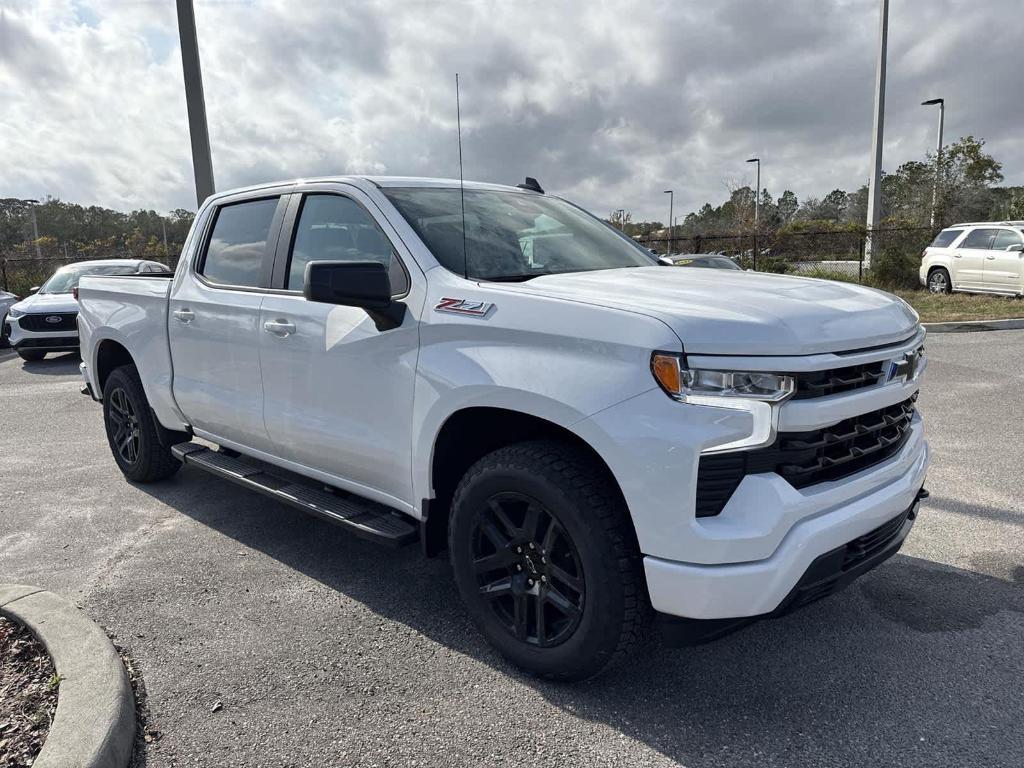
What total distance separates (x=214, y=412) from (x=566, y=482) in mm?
2549

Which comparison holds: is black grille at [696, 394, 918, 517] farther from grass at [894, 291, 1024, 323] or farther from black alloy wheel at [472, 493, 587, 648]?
grass at [894, 291, 1024, 323]

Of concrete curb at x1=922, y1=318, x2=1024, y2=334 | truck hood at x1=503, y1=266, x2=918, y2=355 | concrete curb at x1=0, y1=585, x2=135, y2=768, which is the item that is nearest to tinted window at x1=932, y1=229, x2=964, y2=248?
concrete curb at x1=922, y1=318, x2=1024, y2=334

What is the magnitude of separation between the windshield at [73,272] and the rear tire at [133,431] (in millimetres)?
7752

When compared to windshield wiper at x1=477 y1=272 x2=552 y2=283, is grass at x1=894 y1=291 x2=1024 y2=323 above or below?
below

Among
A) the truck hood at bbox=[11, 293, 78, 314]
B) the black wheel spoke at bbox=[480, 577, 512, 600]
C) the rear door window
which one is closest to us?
the black wheel spoke at bbox=[480, 577, 512, 600]

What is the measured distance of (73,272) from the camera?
44.3 feet

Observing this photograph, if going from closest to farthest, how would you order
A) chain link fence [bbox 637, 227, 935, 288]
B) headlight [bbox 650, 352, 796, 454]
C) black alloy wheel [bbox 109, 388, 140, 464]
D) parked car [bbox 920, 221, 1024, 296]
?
1. headlight [bbox 650, 352, 796, 454]
2. black alloy wheel [bbox 109, 388, 140, 464]
3. parked car [bbox 920, 221, 1024, 296]
4. chain link fence [bbox 637, 227, 935, 288]

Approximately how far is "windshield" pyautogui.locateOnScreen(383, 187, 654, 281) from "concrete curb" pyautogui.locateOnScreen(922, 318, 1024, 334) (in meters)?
10.8

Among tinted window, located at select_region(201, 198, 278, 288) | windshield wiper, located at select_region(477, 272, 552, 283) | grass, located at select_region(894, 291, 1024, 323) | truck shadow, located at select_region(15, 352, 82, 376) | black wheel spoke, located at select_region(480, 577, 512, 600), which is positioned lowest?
truck shadow, located at select_region(15, 352, 82, 376)

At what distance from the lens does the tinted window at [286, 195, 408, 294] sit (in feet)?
11.2

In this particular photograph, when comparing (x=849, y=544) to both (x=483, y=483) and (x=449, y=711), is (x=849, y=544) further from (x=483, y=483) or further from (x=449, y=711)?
(x=449, y=711)

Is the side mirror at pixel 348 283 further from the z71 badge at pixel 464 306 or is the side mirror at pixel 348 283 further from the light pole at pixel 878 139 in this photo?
the light pole at pixel 878 139

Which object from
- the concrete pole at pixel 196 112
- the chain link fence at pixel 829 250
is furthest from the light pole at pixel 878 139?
the concrete pole at pixel 196 112

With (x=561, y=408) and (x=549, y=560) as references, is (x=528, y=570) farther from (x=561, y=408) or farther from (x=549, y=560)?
(x=561, y=408)
